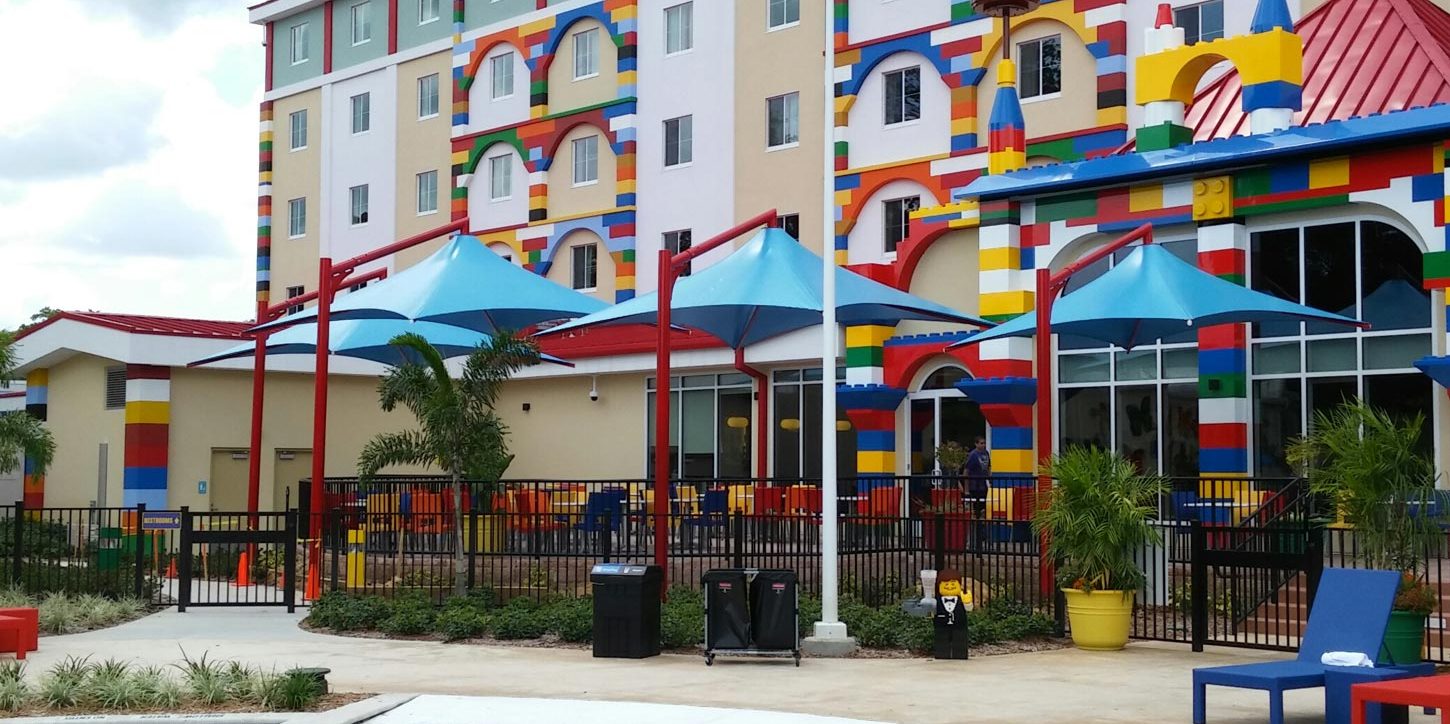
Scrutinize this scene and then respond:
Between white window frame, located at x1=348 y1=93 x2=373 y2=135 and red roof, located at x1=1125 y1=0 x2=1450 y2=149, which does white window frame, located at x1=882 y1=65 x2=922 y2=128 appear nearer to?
red roof, located at x1=1125 y1=0 x2=1450 y2=149

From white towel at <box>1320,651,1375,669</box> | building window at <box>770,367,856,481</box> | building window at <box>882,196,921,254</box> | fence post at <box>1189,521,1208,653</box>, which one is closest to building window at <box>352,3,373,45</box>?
building window at <box>770,367,856,481</box>

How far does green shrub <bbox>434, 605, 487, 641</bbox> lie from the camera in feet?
62.1

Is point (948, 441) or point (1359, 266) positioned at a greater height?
point (1359, 266)

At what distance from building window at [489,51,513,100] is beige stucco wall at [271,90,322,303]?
8.60 m

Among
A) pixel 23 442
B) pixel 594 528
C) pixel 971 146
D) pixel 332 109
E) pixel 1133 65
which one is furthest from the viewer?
pixel 332 109

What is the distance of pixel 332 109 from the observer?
50.9 metres

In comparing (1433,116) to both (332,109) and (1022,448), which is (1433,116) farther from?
(332,109)

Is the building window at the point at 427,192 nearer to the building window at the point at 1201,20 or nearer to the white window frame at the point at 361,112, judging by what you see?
the white window frame at the point at 361,112

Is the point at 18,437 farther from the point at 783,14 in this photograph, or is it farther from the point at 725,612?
the point at 783,14

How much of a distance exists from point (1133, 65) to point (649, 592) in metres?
18.0

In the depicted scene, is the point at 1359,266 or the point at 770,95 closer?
the point at 1359,266

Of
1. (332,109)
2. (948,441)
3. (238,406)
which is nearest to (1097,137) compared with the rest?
(948,441)

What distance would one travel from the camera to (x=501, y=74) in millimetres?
45156

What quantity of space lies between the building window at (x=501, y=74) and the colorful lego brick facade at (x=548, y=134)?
0.39 m
